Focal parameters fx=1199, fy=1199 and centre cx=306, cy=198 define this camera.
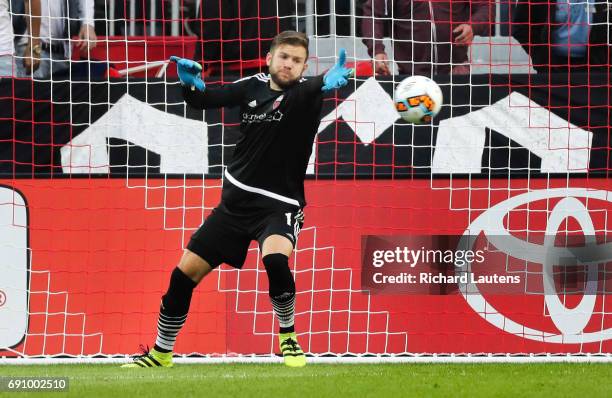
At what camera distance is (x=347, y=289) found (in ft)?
31.9

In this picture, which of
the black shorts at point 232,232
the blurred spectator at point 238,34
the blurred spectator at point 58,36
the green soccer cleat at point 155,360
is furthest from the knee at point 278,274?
the blurred spectator at point 58,36

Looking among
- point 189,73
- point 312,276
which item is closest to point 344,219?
point 312,276

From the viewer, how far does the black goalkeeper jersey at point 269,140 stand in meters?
7.89

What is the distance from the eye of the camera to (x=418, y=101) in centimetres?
781

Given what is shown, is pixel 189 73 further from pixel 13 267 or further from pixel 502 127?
pixel 502 127

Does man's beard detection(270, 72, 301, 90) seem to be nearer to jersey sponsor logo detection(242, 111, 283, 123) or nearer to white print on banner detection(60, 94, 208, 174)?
jersey sponsor logo detection(242, 111, 283, 123)

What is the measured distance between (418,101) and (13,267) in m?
3.75

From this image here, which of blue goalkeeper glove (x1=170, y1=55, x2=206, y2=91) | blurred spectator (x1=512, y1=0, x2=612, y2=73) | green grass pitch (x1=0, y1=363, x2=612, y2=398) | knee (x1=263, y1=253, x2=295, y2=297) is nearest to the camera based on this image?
green grass pitch (x1=0, y1=363, x2=612, y2=398)

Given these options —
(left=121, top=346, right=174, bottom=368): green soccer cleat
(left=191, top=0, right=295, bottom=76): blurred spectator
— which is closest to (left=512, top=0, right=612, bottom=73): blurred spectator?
(left=191, top=0, right=295, bottom=76): blurred spectator

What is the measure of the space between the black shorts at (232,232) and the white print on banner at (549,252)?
7.63 ft

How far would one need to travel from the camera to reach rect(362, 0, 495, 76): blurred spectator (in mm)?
10195

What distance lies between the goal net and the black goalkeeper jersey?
181cm

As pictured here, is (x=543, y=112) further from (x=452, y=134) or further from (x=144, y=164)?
(x=144, y=164)

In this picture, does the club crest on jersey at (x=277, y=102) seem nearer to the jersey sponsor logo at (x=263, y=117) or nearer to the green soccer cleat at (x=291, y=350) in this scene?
the jersey sponsor logo at (x=263, y=117)
